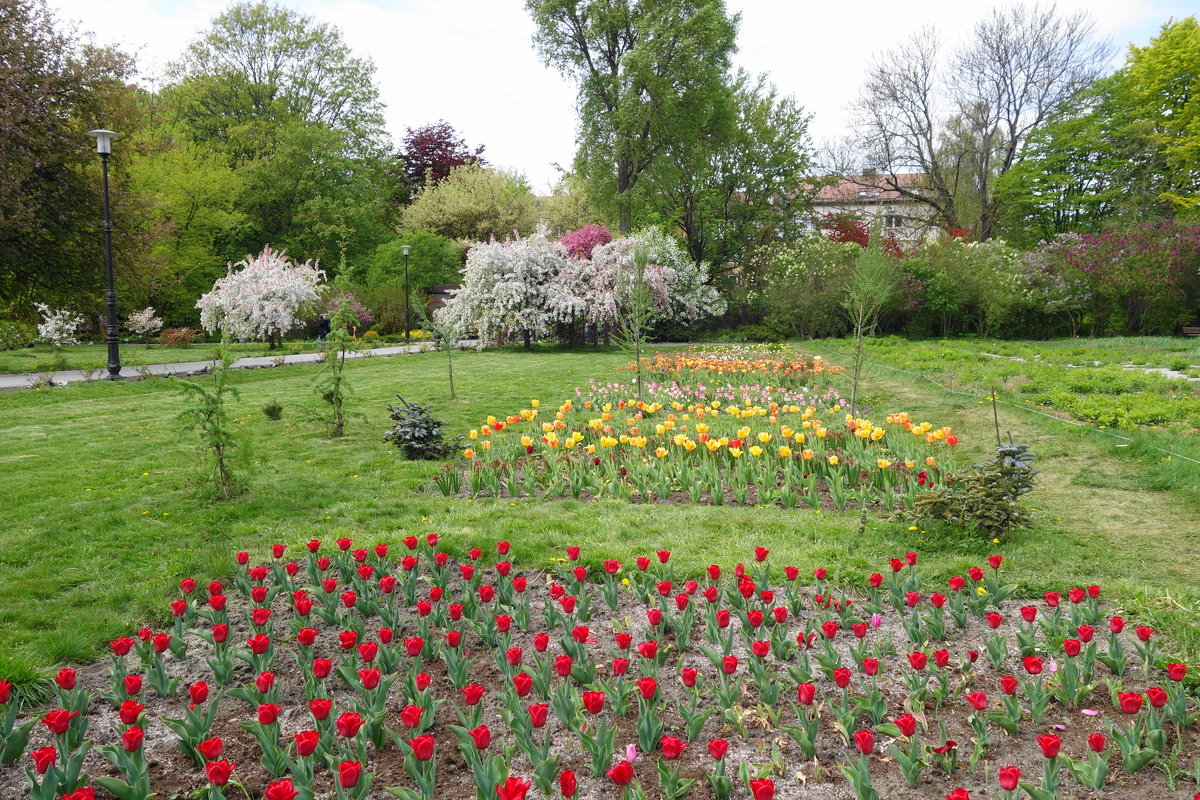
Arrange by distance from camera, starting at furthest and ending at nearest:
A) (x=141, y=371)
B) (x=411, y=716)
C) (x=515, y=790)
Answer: (x=141, y=371)
(x=411, y=716)
(x=515, y=790)

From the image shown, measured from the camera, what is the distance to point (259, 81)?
3262cm

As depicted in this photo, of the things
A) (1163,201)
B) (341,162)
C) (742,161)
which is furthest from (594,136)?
(1163,201)

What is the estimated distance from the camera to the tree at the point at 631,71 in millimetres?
22859

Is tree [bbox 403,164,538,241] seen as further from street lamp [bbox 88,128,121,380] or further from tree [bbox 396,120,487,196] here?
street lamp [bbox 88,128,121,380]

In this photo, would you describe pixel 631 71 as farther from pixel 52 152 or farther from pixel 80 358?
pixel 80 358

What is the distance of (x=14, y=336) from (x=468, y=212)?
19446mm

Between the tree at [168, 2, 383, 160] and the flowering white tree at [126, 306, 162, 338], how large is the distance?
32.5ft

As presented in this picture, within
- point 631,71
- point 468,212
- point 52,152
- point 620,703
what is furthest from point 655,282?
point 620,703

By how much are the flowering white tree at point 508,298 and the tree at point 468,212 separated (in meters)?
13.0

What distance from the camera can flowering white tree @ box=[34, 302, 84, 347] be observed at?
2020 cm

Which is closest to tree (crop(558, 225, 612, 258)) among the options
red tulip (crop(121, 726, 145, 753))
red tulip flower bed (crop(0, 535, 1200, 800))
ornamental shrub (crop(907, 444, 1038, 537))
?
ornamental shrub (crop(907, 444, 1038, 537))

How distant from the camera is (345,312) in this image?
7.29 m

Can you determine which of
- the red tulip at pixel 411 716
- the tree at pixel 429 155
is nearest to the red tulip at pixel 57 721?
the red tulip at pixel 411 716

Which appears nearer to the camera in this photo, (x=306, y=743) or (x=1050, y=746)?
(x=1050, y=746)
